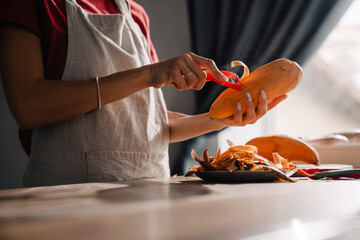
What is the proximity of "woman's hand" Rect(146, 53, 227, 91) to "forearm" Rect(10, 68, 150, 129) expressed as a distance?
0.06 meters

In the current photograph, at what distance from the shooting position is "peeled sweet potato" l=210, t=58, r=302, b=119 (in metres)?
0.64

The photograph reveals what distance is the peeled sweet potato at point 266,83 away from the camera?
0.64 m

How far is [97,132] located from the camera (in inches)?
32.1

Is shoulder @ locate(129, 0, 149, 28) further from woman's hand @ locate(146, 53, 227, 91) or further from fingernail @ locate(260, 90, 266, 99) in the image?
fingernail @ locate(260, 90, 266, 99)

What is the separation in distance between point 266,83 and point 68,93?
414mm

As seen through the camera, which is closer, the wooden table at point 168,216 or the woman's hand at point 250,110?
the wooden table at point 168,216

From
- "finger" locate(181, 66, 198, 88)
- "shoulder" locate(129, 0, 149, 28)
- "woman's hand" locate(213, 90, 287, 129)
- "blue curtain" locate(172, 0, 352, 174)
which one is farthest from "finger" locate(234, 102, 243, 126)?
"blue curtain" locate(172, 0, 352, 174)

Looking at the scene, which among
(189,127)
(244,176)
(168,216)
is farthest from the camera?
(189,127)

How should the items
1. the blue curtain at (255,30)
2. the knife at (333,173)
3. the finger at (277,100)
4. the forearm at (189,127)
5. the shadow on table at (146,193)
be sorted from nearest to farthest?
the shadow on table at (146,193) → the knife at (333,173) → the finger at (277,100) → the forearm at (189,127) → the blue curtain at (255,30)

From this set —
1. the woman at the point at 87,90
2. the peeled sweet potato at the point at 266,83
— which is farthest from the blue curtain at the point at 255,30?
the peeled sweet potato at the point at 266,83

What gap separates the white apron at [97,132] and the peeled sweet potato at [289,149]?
0.96 feet

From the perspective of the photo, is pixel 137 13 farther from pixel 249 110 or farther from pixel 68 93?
pixel 249 110

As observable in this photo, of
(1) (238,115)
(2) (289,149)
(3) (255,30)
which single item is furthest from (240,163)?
(3) (255,30)

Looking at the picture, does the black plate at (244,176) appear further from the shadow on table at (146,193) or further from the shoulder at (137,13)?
the shoulder at (137,13)
